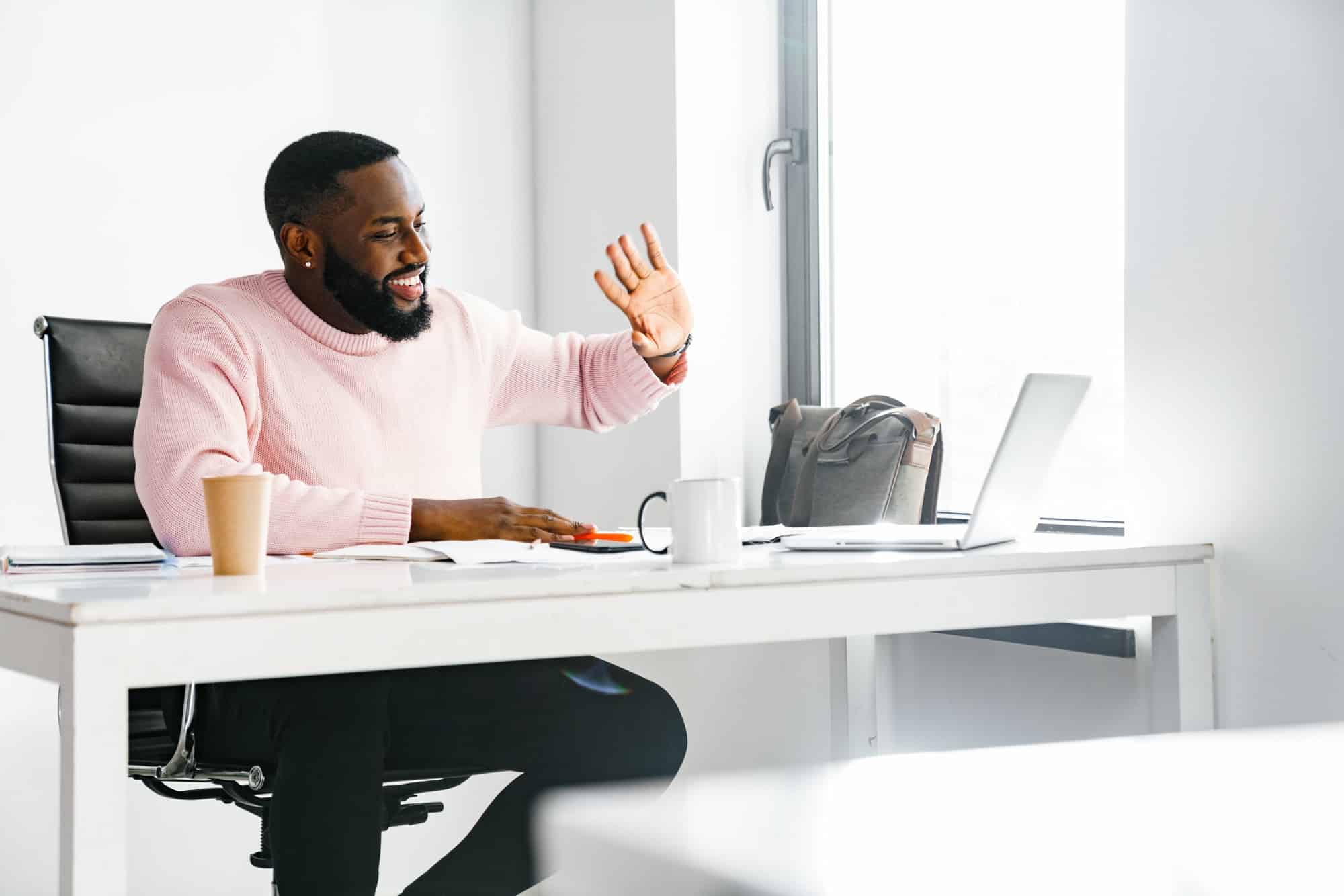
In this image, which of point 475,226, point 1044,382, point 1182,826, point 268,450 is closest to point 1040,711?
point 1044,382

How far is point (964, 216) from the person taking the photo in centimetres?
254

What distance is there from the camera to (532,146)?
3.33 m

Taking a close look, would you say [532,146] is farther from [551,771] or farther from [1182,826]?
[1182,826]

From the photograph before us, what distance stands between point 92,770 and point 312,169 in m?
1.19

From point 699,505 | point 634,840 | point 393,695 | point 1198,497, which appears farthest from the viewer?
point 1198,497

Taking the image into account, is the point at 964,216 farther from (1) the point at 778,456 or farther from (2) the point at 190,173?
(2) the point at 190,173

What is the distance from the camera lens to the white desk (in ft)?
3.03

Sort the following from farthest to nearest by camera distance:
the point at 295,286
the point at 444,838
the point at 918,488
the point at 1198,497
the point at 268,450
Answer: the point at 444,838 → the point at 918,488 → the point at 295,286 → the point at 268,450 → the point at 1198,497

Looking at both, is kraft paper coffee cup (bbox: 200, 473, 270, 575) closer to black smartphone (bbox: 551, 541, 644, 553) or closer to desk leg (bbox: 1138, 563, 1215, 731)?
black smartphone (bbox: 551, 541, 644, 553)

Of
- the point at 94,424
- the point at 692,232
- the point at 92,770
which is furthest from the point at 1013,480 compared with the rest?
the point at 692,232

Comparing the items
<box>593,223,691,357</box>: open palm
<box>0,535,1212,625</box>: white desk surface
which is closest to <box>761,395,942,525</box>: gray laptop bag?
<box>593,223,691,357</box>: open palm

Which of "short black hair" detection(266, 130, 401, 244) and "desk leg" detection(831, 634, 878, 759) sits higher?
"short black hair" detection(266, 130, 401, 244)

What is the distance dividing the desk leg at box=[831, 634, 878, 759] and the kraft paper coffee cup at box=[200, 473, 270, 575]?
3.87 ft

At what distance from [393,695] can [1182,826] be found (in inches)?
39.7
